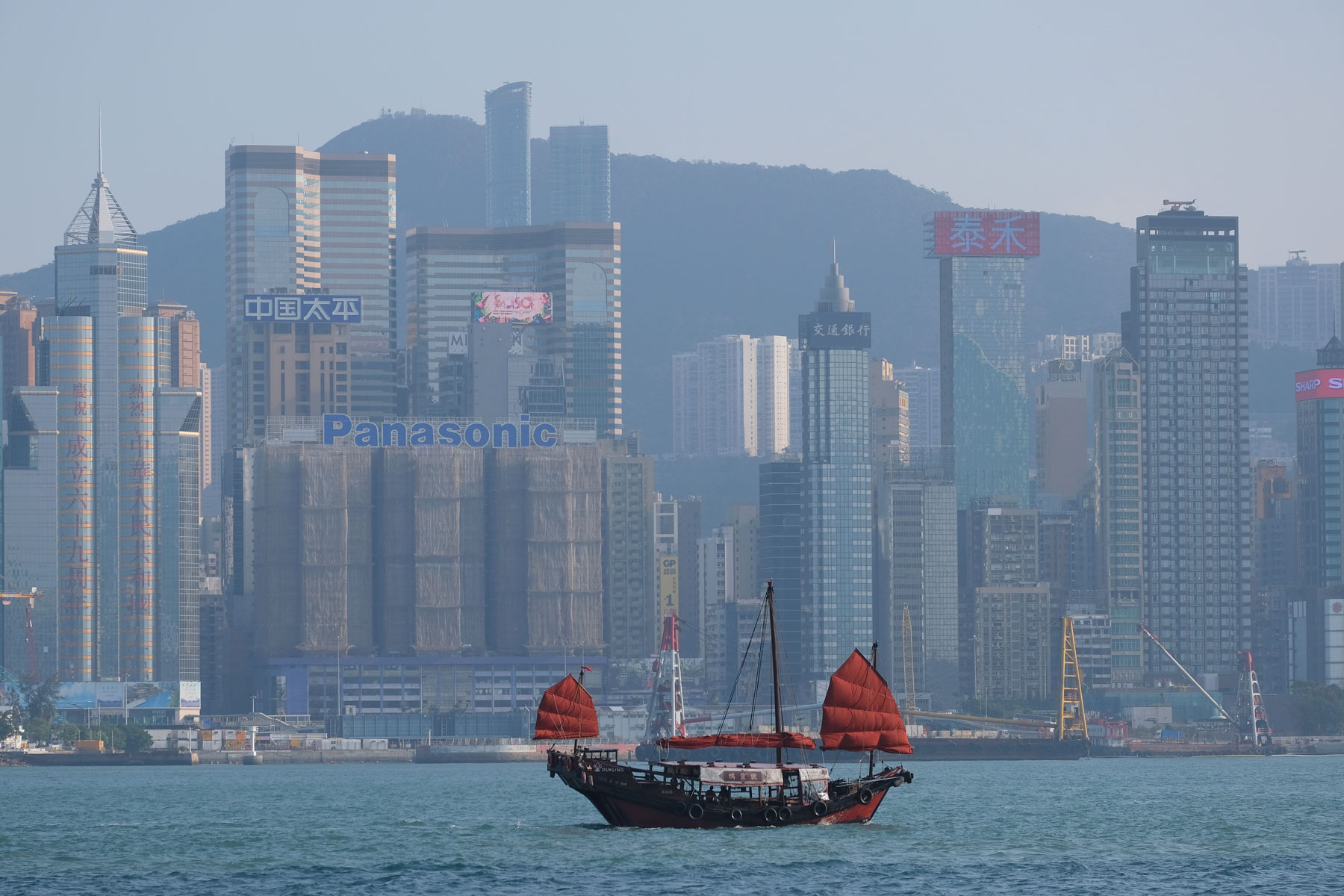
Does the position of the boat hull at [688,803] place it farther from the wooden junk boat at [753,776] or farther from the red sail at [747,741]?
the red sail at [747,741]

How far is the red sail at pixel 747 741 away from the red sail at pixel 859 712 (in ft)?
6.41

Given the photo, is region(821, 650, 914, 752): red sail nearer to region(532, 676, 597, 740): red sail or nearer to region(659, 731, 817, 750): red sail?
region(659, 731, 817, 750): red sail

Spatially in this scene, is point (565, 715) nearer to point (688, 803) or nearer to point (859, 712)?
point (688, 803)

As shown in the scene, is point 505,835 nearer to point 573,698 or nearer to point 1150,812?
point 573,698

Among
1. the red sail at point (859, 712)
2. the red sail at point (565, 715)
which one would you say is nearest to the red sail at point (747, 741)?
the red sail at point (859, 712)

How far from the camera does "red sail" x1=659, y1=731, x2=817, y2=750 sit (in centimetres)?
14788

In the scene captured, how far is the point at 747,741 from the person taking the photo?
493 ft

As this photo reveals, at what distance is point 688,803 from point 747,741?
719 cm

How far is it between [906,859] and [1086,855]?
42.7 feet

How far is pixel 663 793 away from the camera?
145500 mm

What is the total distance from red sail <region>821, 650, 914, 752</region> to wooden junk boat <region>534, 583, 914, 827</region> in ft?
0.15

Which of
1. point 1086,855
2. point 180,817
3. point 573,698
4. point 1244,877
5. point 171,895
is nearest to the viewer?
point 171,895

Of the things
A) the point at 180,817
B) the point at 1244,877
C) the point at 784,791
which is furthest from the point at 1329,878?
the point at 180,817

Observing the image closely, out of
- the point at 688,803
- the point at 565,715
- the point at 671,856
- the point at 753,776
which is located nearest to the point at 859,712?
the point at 753,776
